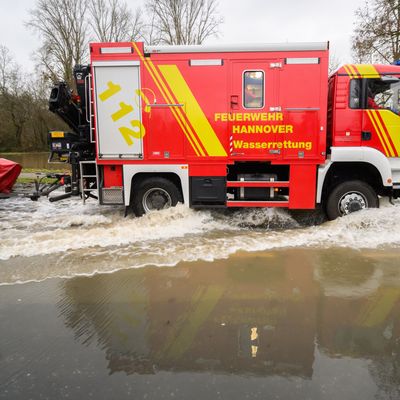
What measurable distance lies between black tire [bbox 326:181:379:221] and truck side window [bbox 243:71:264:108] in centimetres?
218

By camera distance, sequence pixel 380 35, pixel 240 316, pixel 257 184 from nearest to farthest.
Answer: pixel 240 316, pixel 257 184, pixel 380 35

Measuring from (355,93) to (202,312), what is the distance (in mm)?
5093

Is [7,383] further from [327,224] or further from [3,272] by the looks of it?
[327,224]

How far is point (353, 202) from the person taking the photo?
22.3 feet

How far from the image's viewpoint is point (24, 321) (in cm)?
339

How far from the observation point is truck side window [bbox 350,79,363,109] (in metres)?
6.52

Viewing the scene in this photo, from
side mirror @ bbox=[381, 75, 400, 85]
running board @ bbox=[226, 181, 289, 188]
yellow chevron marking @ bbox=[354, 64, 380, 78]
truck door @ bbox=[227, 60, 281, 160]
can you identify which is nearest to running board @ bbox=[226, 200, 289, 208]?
running board @ bbox=[226, 181, 289, 188]

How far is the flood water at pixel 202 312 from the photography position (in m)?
2.53

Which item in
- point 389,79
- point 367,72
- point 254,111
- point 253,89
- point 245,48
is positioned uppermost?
point 245,48

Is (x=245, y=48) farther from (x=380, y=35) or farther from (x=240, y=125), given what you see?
(x=380, y=35)

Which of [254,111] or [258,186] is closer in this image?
[254,111]

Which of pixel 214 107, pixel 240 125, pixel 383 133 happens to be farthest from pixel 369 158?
pixel 214 107

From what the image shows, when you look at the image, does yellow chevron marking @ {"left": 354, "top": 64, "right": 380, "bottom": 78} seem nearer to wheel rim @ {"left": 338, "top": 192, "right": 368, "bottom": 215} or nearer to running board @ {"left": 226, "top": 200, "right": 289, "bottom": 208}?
wheel rim @ {"left": 338, "top": 192, "right": 368, "bottom": 215}

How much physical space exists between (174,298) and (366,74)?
537cm
